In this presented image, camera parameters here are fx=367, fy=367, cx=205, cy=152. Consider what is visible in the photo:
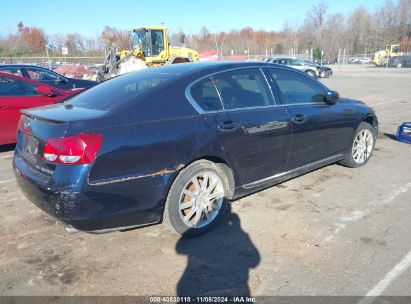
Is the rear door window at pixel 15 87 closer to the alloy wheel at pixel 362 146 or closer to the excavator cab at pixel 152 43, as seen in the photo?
the alloy wheel at pixel 362 146

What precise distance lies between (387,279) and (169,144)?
6.77 feet

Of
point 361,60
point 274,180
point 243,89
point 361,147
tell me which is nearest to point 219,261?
point 274,180

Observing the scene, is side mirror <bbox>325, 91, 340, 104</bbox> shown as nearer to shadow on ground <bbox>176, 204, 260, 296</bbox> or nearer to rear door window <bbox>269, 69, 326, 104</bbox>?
rear door window <bbox>269, 69, 326, 104</bbox>

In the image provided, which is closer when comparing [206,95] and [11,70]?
[206,95]

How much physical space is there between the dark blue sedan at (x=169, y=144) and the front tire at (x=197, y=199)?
10 millimetres

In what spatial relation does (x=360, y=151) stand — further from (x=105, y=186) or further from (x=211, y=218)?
(x=105, y=186)

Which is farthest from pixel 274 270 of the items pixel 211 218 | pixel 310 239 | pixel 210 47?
pixel 210 47

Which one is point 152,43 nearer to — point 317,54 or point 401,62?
point 401,62

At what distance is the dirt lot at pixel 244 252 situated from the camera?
283 cm

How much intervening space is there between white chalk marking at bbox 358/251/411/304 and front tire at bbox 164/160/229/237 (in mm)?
1549

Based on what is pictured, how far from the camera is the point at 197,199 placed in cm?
355

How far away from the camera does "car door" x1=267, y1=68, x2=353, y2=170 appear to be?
4324 millimetres

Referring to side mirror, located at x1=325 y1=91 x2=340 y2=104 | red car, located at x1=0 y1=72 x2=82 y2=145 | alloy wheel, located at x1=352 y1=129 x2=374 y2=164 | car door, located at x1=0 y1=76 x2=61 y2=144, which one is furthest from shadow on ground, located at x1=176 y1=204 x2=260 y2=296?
car door, located at x1=0 y1=76 x2=61 y2=144

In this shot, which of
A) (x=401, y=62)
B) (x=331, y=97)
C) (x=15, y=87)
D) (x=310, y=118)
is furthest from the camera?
(x=401, y=62)
